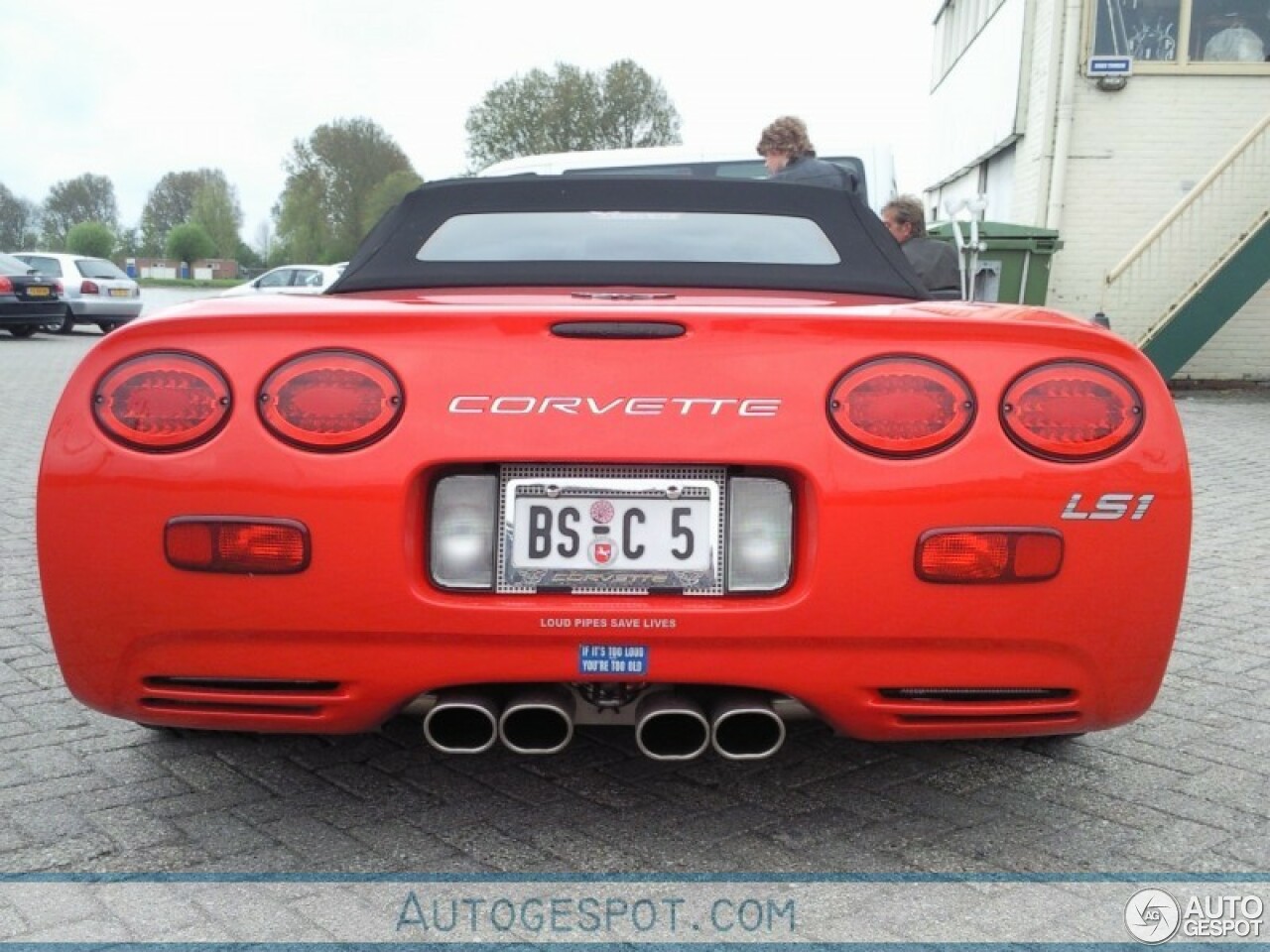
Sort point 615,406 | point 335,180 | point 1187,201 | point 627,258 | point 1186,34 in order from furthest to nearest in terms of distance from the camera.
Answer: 1. point 335,180
2. point 1186,34
3. point 1187,201
4. point 627,258
5. point 615,406

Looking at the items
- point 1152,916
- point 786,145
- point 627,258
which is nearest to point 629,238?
point 627,258

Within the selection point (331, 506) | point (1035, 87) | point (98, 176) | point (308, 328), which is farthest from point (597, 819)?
point (98, 176)

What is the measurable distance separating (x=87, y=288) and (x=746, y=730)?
22866 millimetres

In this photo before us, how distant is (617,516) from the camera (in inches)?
92.2

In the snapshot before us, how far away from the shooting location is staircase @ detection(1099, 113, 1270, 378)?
13.5 meters

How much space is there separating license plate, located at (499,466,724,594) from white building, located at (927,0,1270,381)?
12.4 m

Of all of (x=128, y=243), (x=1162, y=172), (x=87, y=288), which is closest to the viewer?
(x=1162, y=172)

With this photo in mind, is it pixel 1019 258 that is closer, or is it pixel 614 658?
pixel 614 658

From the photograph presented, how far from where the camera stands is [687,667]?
234 centimetres

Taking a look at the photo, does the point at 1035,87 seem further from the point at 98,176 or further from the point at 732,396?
the point at 98,176

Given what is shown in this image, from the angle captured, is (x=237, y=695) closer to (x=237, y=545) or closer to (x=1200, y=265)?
(x=237, y=545)

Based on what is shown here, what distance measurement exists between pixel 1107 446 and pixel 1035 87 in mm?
14341

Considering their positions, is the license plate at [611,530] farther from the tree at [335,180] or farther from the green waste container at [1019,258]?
the tree at [335,180]

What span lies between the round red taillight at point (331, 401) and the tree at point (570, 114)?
193 ft
